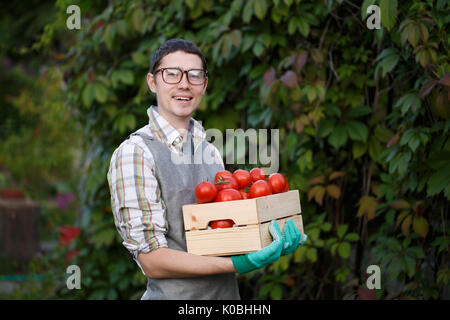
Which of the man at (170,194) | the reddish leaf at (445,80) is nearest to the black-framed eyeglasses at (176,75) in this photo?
the man at (170,194)

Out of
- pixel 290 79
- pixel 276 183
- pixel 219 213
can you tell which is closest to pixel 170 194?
pixel 219 213

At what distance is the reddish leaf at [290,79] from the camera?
2859 millimetres

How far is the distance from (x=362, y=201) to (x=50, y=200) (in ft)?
23.4

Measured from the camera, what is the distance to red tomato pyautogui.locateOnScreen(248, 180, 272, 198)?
1.92 m

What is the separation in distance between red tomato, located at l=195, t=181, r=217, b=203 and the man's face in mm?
294

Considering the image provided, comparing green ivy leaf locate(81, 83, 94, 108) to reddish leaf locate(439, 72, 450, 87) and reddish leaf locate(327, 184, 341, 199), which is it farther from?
→ reddish leaf locate(439, 72, 450, 87)

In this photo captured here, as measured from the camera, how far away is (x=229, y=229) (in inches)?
71.3

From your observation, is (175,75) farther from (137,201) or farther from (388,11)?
(388,11)

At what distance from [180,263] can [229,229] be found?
19 centimetres

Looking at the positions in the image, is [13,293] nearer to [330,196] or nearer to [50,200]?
[330,196]

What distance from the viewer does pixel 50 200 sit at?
9055 mm

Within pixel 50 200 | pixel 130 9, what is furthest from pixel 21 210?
pixel 130 9

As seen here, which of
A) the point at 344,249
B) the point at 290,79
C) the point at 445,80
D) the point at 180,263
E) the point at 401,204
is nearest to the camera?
the point at 180,263

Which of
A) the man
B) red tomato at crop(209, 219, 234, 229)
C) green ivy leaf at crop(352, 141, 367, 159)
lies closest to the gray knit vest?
the man
